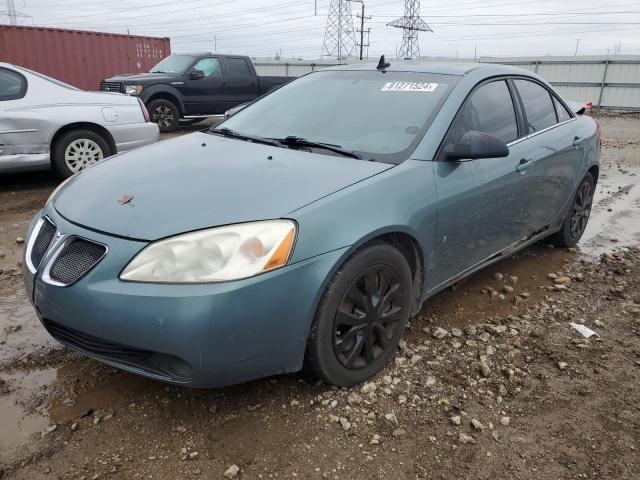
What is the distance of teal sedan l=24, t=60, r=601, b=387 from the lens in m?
2.05

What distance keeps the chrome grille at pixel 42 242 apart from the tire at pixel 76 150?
406cm

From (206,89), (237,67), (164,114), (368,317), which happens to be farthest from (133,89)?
(368,317)

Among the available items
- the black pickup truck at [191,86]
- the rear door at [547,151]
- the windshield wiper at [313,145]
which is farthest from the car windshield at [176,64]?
the windshield wiper at [313,145]

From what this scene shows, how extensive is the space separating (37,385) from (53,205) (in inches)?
34.7

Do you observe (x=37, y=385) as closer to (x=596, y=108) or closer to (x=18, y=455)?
(x=18, y=455)

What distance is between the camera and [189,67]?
38.4 ft

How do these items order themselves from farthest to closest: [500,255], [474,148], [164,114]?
[164,114] < [500,255] < [474,148]

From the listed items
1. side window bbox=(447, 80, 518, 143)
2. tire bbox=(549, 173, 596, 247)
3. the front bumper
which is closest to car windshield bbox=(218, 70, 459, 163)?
side window bbox=(447, 80, 518, 143)

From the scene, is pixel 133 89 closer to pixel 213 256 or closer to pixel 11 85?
pixel 11 85

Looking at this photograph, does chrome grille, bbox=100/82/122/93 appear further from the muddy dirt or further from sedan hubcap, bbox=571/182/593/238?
sedan hubcap, bbox=571/182/593/238

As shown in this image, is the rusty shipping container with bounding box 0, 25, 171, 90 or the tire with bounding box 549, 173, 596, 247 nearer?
the tire with bounding box 549, 173, 596, 247

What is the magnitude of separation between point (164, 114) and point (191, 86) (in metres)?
0.88

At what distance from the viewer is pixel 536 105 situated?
3.96 metres

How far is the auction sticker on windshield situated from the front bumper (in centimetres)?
146
